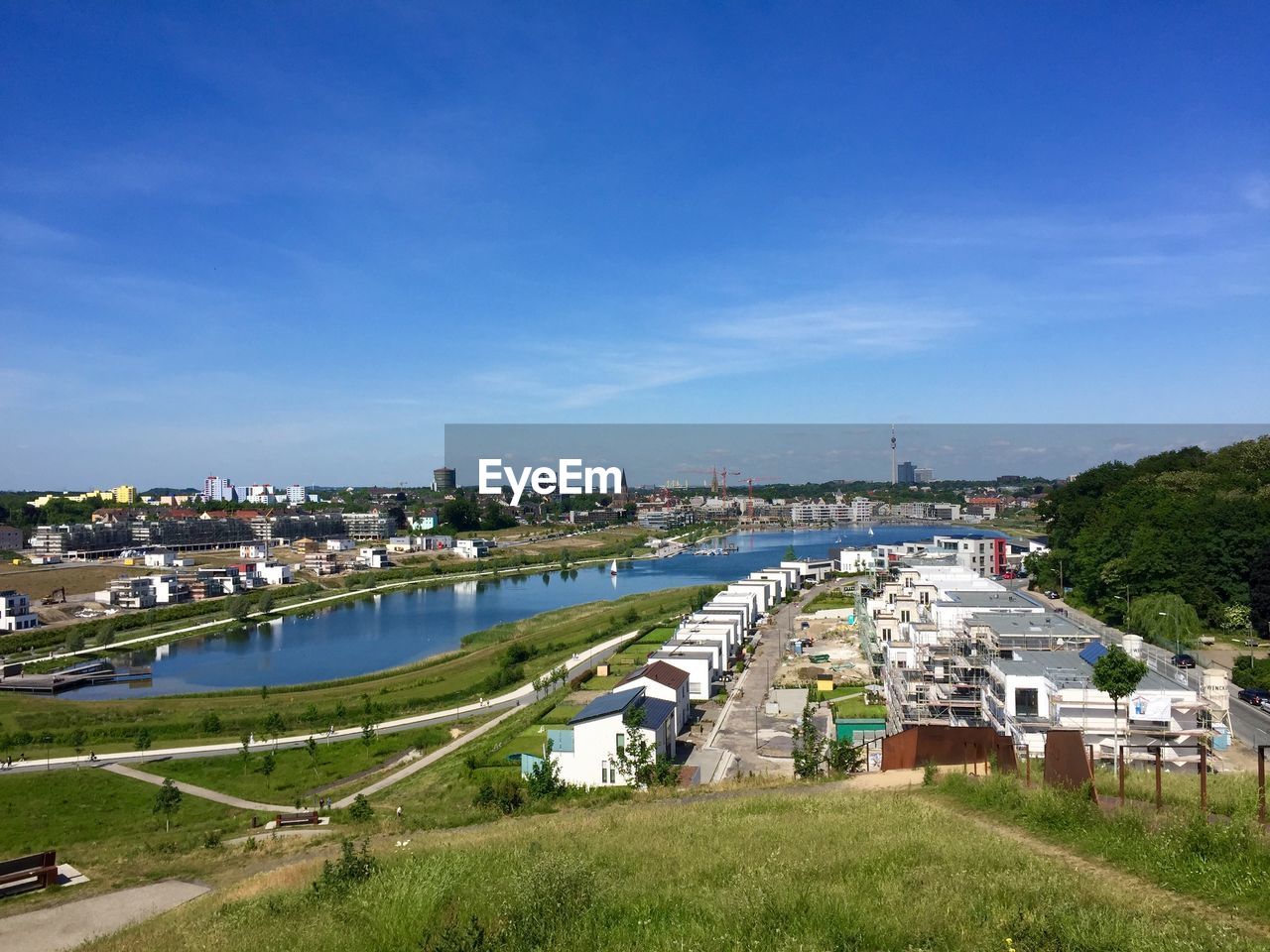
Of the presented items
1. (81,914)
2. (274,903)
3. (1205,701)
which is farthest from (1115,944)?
(1205,701)

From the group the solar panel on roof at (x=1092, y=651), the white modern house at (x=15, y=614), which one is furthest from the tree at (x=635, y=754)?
the white modern house at (x=15, y=614)

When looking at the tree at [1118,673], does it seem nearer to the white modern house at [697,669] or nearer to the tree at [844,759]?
the tree at [844,759]

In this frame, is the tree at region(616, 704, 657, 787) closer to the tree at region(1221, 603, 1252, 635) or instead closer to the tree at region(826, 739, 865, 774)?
the tree at region(826, 739, 865, 774)

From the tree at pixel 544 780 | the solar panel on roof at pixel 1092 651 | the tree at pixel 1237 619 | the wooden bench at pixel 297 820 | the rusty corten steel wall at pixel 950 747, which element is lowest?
the wooden bench at pixel 297 820

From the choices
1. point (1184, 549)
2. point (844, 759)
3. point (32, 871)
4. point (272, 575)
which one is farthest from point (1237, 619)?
point (272, 575)

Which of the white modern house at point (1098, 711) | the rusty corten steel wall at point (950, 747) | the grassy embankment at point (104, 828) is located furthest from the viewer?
the white modern house at point (1098, 711)

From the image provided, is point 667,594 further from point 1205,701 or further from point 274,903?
point 274,903

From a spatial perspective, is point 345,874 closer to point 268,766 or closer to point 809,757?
point 809,757
